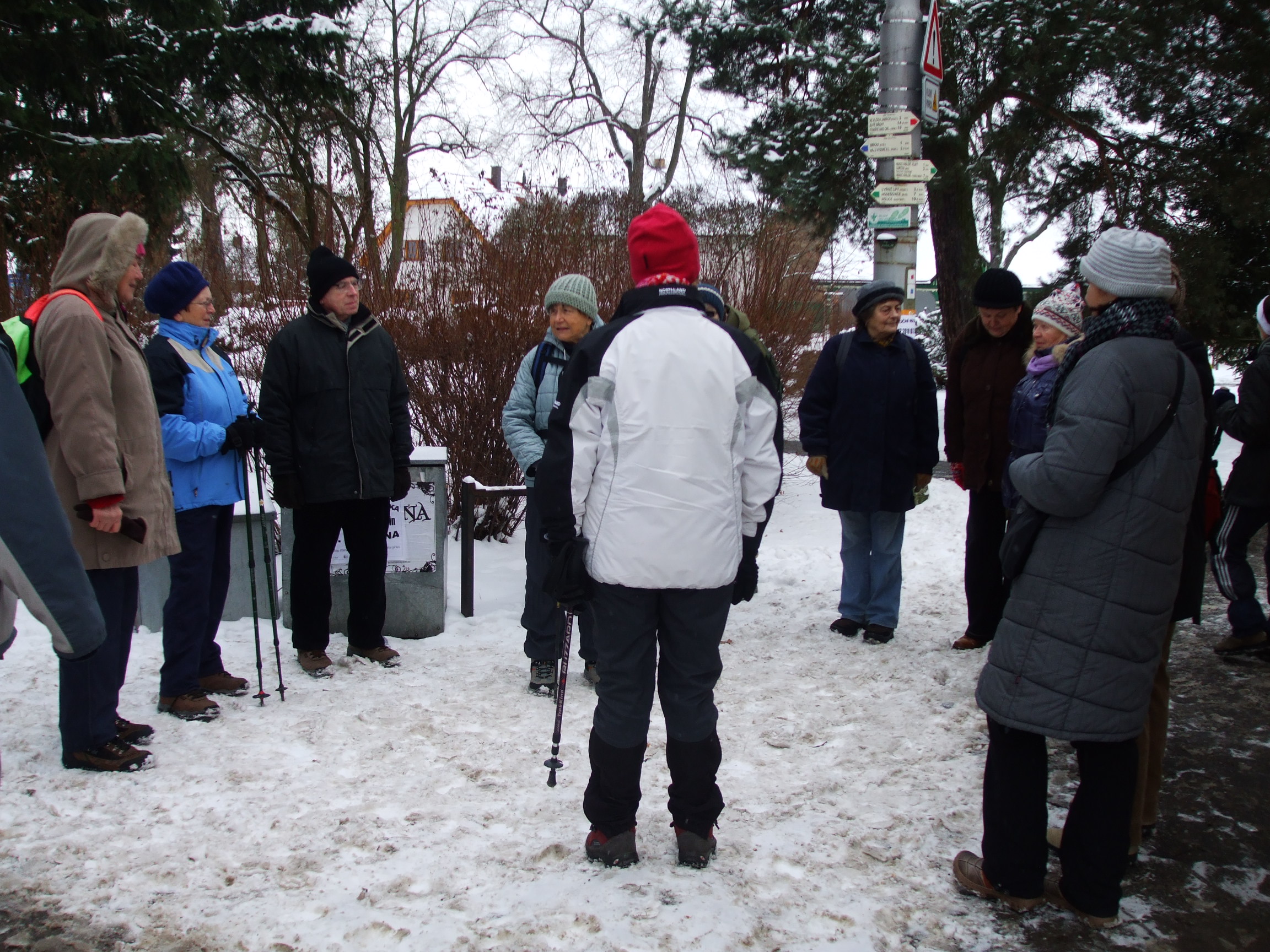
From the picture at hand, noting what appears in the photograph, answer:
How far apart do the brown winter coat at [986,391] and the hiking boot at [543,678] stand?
7.82 feet

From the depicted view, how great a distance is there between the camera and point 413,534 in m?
5.60

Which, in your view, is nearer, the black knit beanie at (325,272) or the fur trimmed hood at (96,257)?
the fur trimmed hood at (96,257)

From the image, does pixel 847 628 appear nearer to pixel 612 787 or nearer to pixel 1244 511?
pixel 1244 511

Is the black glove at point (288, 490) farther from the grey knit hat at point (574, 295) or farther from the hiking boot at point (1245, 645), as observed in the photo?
the hiking boot at point (1245, 645)

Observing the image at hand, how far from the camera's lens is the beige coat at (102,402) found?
137 inches

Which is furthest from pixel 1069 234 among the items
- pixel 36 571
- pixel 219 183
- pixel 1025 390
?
pixel 219 183

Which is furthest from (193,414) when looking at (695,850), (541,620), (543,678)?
(695,850)

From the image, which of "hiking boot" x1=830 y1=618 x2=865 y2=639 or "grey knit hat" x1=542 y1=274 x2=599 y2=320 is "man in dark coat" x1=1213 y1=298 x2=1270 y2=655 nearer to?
"hiking boot" x1=830 y1=618 x2=865 y2=639

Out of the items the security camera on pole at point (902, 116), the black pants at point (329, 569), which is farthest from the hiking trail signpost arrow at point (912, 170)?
the black pants at point (329, 569)

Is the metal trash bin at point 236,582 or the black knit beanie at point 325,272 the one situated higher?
the black knit beanie at point 325,272

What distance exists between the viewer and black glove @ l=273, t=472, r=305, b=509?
4.56 meters

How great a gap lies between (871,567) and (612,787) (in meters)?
3.10

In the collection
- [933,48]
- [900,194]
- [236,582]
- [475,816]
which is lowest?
[475,816]

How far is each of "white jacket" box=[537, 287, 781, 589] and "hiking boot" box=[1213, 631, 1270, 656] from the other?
12.2ft
